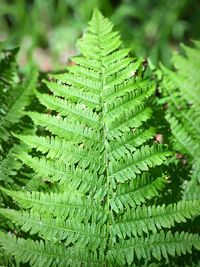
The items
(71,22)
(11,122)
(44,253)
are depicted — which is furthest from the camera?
(71,22)

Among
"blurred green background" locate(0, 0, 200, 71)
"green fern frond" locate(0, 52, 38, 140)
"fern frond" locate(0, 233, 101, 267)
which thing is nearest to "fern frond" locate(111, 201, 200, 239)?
"fern frond" locate(0, 233, 101, 267)

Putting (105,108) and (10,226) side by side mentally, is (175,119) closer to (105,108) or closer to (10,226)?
(105,108)

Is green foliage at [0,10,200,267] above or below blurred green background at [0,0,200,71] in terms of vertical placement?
below

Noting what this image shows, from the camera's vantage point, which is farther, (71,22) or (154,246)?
(71,22)

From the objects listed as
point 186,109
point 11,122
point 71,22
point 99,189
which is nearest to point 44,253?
point 99,189

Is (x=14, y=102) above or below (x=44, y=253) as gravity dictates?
above

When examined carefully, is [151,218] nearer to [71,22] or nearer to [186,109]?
[186,109]

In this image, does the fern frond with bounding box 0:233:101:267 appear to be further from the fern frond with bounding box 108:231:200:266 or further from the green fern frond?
the green fern frond

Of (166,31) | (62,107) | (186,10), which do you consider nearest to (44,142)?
(62,107)
